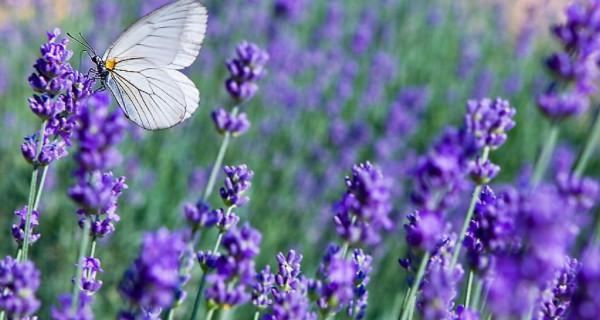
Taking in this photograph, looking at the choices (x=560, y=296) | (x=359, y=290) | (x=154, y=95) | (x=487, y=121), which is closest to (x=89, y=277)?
(x=359, y=290)

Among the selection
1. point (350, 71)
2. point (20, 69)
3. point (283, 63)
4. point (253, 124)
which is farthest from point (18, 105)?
point (350, 71)

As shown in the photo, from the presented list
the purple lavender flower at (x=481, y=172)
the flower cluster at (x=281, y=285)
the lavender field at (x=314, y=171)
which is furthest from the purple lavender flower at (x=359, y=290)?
the purple lavender flower at (x=481, y=172)

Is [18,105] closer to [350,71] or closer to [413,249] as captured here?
[350,71]

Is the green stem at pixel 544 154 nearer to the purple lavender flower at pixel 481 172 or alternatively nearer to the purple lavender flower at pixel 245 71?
the purple lavender flower at pixel 481 172

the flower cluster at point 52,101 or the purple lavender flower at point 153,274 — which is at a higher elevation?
the flower cluster at point 52,101

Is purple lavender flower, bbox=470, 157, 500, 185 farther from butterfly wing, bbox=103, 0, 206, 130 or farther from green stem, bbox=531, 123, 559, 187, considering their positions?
butterfly wing, bbox=103, 0, 206, 130

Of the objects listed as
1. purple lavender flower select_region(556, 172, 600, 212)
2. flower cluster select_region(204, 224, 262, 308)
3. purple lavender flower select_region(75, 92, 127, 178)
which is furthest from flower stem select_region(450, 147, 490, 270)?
purple lavender flower select_region(75, 92, 127, 178)

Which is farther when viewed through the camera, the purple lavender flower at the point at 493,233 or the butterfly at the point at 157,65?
the butterfly at the point at 157,65
